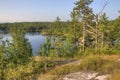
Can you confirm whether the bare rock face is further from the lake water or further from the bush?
the lake water

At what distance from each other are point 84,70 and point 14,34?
5020mm

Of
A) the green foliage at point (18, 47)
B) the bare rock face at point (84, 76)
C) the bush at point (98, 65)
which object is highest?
the green foliage at point (18, 47)

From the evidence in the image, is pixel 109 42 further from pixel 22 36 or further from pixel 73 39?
pixel 22 36

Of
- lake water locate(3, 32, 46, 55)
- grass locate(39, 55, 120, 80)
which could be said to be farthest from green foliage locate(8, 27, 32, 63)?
grass locate(39, 55, 120, 80)

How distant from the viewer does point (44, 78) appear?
11.6m

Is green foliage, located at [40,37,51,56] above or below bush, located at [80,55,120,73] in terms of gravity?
below

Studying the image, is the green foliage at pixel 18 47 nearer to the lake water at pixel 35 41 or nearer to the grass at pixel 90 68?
the lake water at pixel 35 41

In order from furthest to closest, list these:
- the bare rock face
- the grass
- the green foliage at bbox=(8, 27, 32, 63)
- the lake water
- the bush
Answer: the lake water < the green foliage at bbox=(8, 27, 32, 63) < the bush < the grass < the bare rock face

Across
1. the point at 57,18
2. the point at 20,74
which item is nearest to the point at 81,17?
the point at 20,74

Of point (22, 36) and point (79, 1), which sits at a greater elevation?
point (79, 1)

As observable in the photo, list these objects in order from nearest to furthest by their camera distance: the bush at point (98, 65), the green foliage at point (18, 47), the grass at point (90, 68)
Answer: the grass at point (90, 68)
the bush at point (98, 65)
the green foliage at point (18, 47)

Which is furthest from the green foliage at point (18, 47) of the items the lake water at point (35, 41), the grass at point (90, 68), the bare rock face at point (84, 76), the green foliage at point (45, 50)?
the green foliage at point (45, 50)

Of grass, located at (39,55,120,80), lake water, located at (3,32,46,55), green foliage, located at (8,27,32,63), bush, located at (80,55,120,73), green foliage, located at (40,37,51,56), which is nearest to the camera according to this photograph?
grass, located at (39,55,120,80)

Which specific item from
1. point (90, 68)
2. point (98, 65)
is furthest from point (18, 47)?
point (98, 65)
